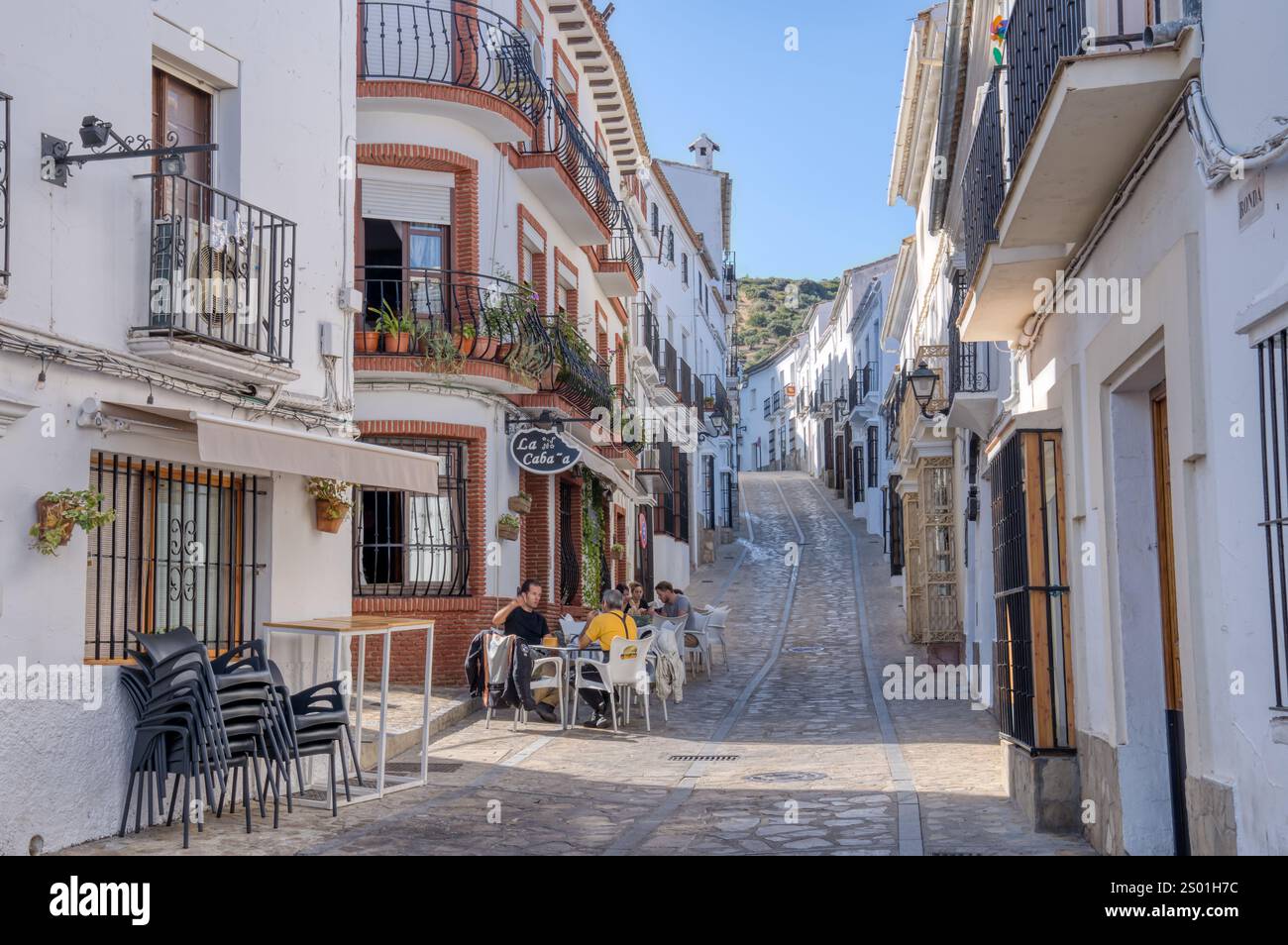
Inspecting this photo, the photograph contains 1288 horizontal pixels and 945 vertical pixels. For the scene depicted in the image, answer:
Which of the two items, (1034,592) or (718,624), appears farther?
(718,624)

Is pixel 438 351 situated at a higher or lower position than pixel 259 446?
higher

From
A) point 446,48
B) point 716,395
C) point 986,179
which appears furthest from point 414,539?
point 716,395

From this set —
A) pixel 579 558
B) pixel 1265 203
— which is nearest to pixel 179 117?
pixel 1265 203

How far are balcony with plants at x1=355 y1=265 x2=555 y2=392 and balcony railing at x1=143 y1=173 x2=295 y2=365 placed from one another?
20.4ft

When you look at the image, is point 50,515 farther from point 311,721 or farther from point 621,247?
point 621,247

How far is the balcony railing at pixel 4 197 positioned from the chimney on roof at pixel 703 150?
5030cm

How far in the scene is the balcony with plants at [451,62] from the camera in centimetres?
1730

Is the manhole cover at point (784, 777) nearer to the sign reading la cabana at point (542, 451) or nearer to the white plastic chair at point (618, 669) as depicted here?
the white plastic chair at point (618, 669)

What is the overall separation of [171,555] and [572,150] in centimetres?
1288

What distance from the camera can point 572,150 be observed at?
21.0 meters

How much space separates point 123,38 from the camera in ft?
28.7

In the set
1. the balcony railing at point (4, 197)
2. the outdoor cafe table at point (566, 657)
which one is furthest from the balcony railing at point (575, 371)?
the balcony railing at point (4, 197)
